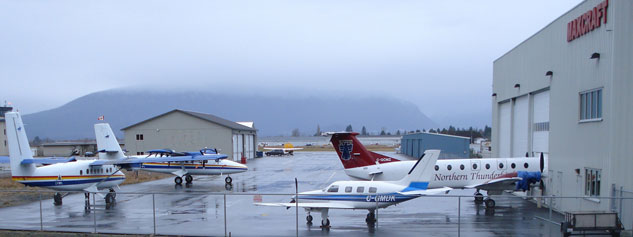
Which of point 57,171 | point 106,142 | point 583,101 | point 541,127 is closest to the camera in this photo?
point 583,101

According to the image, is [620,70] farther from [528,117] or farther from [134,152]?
[134,152]

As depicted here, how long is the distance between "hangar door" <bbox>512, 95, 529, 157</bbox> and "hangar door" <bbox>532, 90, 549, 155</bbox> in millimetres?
1046

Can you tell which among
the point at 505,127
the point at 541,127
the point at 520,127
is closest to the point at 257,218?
the point at 541,127

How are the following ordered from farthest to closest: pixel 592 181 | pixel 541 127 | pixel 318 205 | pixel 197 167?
1. pixel 197 167
2. pixel 541 127
3. pixel 592 181
4. pixel 318 205

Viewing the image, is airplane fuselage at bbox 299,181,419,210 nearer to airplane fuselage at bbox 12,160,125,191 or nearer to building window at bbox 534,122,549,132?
building window at bbox 534,122,549,132

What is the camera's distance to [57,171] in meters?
22.6

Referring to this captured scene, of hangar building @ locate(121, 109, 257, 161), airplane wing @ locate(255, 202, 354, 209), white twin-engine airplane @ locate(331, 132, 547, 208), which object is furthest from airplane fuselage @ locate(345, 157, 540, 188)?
hangar building @ locate(121, 109, 257, 161)

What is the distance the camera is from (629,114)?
50.7ft

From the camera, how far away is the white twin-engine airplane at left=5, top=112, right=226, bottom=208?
21.2 metres

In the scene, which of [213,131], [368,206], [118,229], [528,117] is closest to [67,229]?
[118,229]

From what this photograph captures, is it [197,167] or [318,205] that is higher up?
[318,205]

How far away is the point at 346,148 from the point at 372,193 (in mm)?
7625

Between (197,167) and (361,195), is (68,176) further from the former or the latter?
(361,195)

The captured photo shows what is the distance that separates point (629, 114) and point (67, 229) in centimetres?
2001
